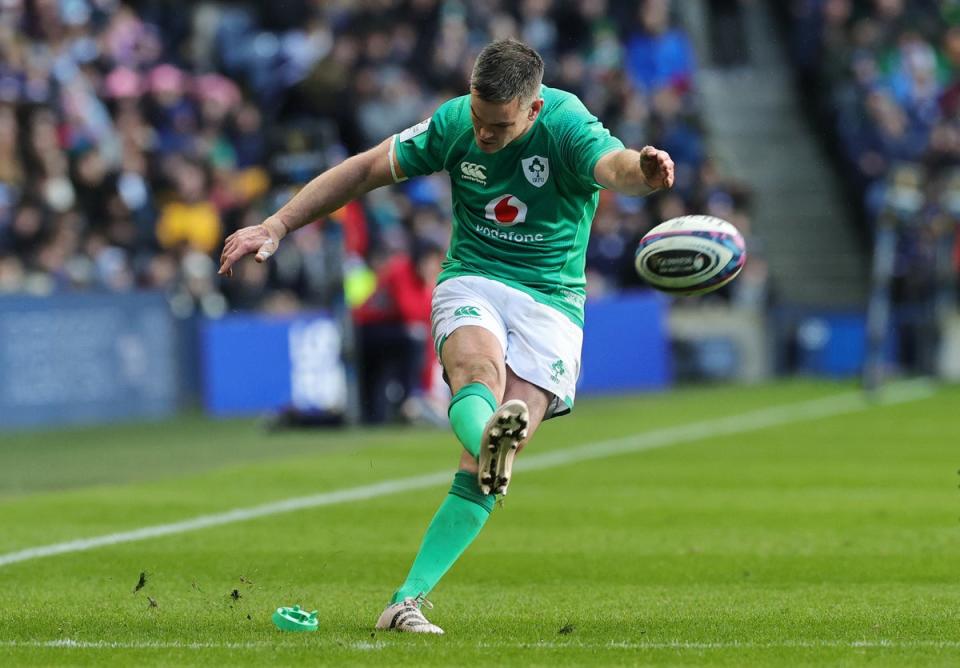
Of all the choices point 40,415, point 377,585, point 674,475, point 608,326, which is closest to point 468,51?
point 608,326

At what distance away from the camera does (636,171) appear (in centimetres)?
640

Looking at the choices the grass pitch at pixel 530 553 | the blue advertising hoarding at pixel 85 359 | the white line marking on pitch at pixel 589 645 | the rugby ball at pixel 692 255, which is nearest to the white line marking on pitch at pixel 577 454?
the grass pitch at pixel 530 553

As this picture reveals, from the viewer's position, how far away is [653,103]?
88.7ft

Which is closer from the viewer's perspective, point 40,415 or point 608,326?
point 40,415

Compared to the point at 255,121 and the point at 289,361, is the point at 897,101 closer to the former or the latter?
the point at 255,121

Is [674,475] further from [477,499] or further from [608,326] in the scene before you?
[608,326]

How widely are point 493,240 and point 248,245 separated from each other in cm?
104

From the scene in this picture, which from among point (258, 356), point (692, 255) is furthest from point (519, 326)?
point (258, 356)

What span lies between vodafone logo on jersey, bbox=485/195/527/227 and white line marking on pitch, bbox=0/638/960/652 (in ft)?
5.64

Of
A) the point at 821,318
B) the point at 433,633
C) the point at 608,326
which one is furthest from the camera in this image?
the point at 821,318

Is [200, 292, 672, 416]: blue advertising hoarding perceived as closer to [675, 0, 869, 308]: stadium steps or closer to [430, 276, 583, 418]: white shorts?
[675, 0, 869, 308]: stadium steps

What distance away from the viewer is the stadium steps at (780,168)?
29.2 metres

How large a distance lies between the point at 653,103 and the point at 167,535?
18.0 m

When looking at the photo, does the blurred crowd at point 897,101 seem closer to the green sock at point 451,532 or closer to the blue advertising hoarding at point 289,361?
the blue advertising hoarding at point 289,361
